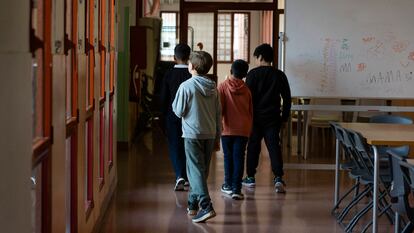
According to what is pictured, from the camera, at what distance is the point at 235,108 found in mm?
6262

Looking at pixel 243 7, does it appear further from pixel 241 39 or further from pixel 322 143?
pixel 241 39

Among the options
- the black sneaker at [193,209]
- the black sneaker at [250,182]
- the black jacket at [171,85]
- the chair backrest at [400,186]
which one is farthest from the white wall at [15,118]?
the black sneaker at [250,182]

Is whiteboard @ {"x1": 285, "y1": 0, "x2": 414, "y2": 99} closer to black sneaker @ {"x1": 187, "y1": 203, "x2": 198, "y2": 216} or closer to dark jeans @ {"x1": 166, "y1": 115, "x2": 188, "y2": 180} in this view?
dark jeans @ {"x1": 166, "y1": 115, "x2": 188, "y2": 180}

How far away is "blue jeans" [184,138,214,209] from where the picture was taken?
533 centimetres

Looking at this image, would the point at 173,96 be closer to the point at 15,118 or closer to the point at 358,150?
the point at 358,150

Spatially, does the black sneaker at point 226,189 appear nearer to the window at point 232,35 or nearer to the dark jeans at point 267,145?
the dark jeans at point 267,145

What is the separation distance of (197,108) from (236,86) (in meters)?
1.06

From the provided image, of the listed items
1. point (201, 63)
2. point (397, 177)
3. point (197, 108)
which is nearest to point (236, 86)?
point (201, 63)

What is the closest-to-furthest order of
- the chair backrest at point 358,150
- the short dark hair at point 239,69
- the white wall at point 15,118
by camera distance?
the white wall at point 15,118 → the chair backrest at point 358,150 → the short dark hair at point 239,69

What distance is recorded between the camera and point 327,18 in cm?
772

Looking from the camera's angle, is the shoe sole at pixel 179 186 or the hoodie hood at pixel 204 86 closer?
the hoodie hood at pixel 204 86

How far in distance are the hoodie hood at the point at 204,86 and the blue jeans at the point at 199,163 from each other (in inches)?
15.0

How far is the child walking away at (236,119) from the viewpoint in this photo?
6.26 metres

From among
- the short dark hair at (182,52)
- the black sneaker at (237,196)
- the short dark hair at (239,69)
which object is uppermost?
the short dark hair at (182,52)
